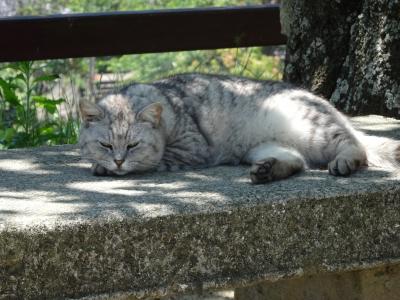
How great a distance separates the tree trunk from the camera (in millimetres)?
4375

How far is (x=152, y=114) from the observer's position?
148 inches

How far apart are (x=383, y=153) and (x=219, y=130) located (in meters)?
0.86

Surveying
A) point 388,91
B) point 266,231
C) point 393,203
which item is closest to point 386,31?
point 388,91

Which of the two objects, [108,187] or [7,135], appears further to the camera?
[7,135]

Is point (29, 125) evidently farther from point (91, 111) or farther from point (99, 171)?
point (99, 171)

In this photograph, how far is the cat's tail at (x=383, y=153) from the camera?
A: 135 inches

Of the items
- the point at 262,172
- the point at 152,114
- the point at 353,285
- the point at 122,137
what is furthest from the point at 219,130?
the point at 353,285

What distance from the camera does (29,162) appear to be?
12.6ft

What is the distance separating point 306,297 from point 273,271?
632 mm

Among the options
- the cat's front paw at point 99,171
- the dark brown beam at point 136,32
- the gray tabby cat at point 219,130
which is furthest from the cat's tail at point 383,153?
the dark brown beam at point 136,32

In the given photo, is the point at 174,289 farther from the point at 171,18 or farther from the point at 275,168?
the point at 171,18

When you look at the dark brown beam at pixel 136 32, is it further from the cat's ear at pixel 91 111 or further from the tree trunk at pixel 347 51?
the cat's ear at pixel 91 111

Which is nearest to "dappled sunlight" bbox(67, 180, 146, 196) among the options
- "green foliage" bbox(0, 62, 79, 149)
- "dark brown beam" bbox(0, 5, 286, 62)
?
"green foliage" bbox(0, 62, 79, 149)

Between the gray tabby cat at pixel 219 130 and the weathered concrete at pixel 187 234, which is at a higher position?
the gray tabby cat at pixel 219 130
